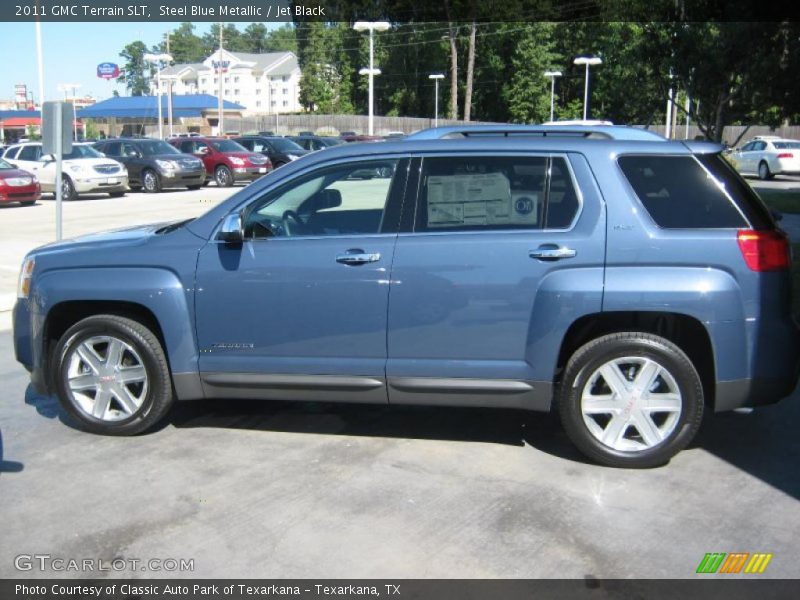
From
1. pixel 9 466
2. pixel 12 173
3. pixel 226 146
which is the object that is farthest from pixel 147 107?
pixel 9 466

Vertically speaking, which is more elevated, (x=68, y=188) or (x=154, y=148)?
(x=154, y=148)

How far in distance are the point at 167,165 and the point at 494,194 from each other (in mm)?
22417

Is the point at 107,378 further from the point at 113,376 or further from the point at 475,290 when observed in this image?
the point at 475,290

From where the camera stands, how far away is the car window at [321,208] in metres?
5.10

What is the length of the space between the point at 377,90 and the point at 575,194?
267ft

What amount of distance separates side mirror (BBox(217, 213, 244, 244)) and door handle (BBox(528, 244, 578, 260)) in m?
1.71

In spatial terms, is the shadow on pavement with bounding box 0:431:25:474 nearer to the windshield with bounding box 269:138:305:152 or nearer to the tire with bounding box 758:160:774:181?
the windshield with bounding box 269:138:305:152

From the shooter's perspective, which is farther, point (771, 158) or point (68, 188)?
point (771, 158)

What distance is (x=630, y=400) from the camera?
480 cm

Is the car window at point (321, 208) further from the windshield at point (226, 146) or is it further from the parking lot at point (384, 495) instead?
the windshield at point (226, 146)

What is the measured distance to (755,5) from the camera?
10.2m

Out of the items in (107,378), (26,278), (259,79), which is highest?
(259,79)

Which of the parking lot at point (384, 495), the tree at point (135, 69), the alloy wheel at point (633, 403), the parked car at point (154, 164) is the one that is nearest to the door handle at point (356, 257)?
the parking lot at point (384, 495)

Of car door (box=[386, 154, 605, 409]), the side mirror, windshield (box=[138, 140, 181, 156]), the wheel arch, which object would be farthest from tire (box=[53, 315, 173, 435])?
windshield (box=[138, 140, 181, 156])
